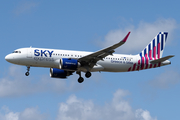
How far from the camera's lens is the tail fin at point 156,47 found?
62.9m

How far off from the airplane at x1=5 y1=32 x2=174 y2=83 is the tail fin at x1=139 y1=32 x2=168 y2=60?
Result: 412mm

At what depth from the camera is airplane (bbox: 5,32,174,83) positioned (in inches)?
2169

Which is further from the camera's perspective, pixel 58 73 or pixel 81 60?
pixel 58 73

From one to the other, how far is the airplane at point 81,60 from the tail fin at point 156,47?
1.35ft

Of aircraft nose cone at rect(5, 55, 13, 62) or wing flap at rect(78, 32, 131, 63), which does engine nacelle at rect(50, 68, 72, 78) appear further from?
aircraft nose cone at rect(5, 55, 13, 62)

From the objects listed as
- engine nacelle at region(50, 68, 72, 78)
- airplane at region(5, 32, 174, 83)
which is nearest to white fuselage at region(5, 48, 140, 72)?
airplane at region(5, 32, 174, 83)

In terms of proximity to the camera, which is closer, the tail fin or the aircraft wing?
the aircraft wing

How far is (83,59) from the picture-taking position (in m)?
55.8

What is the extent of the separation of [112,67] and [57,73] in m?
8.54

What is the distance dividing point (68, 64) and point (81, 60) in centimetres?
210

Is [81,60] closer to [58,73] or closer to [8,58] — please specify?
[58,73]

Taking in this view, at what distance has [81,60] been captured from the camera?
56.0 metres

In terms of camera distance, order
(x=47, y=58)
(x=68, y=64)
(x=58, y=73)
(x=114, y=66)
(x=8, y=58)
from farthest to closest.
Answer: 1. (x=58, y=73)
2. (x=114, y=66)
3. (x=8, y=58)
4. (x=47, y=58)
5. (x=68, y=64)

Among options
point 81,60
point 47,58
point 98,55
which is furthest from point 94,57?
point 47,58
